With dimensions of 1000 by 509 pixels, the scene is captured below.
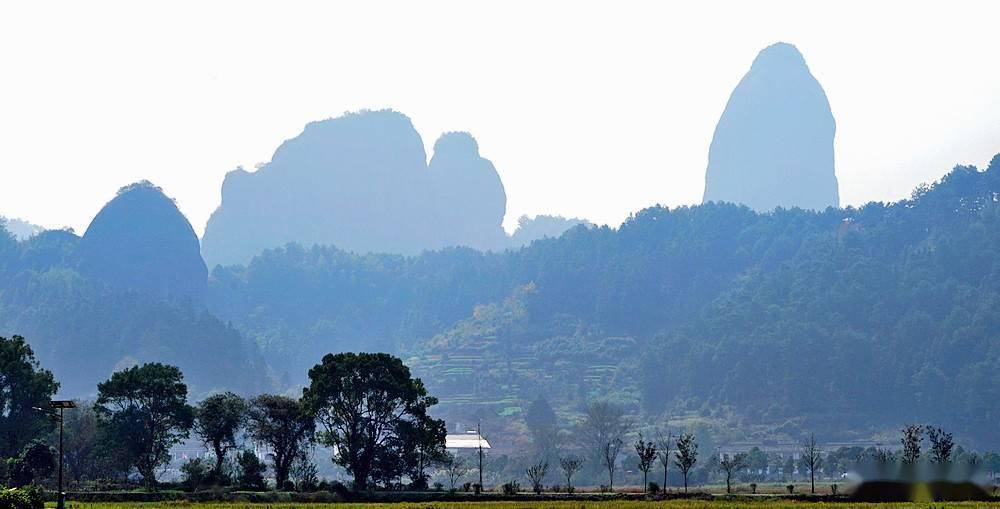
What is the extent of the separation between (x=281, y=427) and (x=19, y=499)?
43.0 meters

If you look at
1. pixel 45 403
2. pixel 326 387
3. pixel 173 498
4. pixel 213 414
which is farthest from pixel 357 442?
pixel 45 403

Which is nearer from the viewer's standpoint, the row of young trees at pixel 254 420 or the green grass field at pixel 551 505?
the green grass field at pixel 551 505

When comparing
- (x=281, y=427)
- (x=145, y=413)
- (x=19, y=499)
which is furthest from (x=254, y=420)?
(x=19, y=499)

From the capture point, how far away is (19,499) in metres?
77.3

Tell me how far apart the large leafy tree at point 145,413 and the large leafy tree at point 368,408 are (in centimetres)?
1221

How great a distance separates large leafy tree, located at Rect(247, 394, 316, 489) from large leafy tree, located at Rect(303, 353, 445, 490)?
1.44 meters

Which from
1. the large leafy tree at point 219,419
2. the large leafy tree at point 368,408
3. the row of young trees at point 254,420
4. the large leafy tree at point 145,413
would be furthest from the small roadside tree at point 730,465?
the large leafy tree at point 145,413

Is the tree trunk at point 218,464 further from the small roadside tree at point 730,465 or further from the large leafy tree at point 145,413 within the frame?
the small roadside tree at point 730,465

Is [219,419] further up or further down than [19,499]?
further up

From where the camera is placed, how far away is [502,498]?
342 feet

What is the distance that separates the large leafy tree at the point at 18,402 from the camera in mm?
115375

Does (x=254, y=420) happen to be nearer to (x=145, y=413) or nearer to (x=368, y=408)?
(x=145, y=413)

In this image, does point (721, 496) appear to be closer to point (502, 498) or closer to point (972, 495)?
point (502, 498)

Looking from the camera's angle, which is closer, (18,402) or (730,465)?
(18,402)
